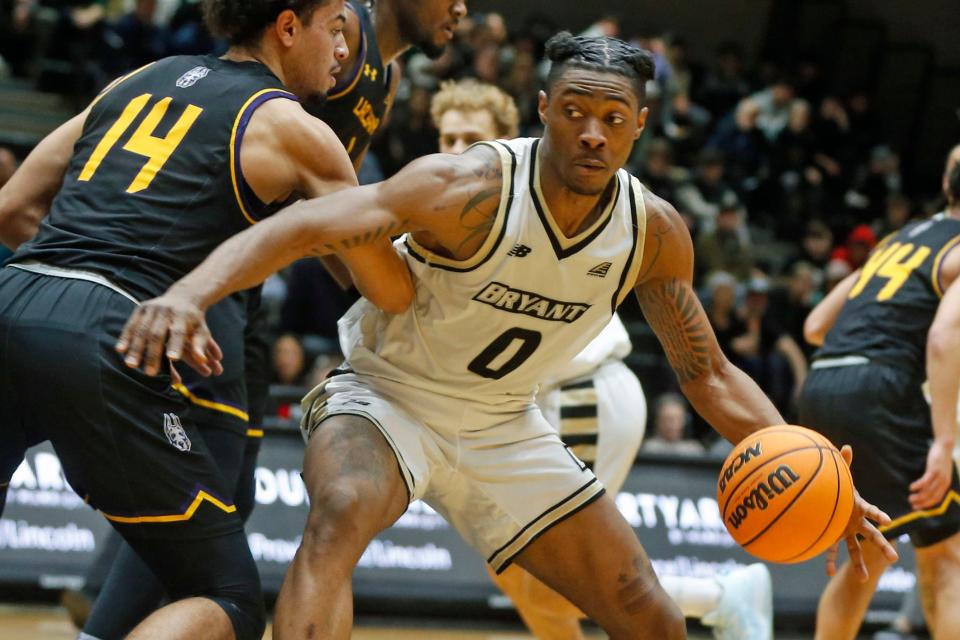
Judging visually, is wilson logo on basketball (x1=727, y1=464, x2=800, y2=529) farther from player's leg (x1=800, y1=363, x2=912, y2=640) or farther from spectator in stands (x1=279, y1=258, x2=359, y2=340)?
spectator in stands (x1=279, y1=258, x2=359, y2=340)

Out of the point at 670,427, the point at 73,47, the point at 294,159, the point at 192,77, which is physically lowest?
the point at 670,427

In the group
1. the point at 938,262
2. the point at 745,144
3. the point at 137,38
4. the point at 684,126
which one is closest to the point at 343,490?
the point at 938,262

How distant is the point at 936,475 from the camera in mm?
5430

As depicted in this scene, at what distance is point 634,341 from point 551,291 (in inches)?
307

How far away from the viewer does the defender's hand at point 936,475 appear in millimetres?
5426

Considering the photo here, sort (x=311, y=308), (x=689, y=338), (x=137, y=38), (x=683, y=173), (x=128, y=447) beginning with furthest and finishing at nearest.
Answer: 1. (x=683, y=173)
2. (x=137, y=38)
3. (x=311, y=308)
4. (x=689, y=338)
5. (x=128, y=447)

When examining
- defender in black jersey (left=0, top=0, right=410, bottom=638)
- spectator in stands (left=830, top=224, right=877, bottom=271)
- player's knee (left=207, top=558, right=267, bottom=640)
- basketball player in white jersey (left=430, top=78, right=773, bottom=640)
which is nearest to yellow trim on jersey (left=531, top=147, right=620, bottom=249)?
defender in black jersey (left=0, top=0, right=410, bottom=638)

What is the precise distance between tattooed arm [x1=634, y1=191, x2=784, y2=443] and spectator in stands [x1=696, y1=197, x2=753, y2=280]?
8.91m

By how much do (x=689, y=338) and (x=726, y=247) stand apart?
939cm

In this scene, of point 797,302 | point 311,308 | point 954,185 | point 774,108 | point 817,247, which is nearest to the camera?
point 954,185

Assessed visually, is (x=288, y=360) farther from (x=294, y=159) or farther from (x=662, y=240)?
(x=294, y=159)

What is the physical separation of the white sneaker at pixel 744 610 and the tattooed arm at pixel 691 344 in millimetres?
1699

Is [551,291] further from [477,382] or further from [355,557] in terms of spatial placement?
[355,557]

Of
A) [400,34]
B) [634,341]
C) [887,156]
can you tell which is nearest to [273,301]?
[634,341]
